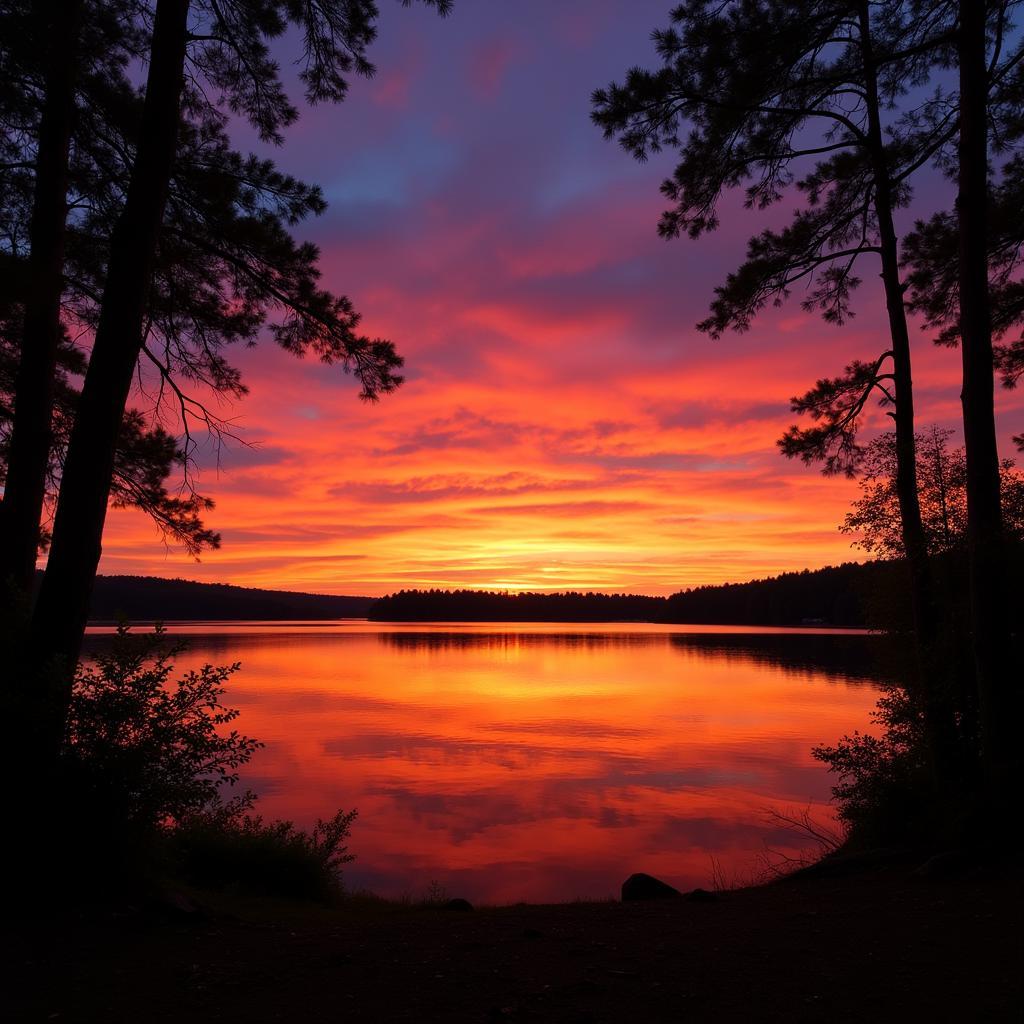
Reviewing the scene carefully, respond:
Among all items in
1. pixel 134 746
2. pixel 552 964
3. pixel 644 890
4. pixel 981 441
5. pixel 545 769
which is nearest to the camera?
pixel 552 964

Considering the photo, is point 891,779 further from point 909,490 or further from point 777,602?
point 777,602

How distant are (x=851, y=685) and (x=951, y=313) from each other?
30164mm

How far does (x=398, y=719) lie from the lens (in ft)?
87.9

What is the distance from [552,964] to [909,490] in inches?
330

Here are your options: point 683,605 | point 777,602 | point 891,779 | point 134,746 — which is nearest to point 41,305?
point 134,746

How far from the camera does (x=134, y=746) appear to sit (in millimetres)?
6262

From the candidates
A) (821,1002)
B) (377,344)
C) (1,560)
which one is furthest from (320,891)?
(377,344)

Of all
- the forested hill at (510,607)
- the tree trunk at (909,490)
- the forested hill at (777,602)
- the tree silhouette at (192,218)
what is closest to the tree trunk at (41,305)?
the tree silhouette at (192,218)

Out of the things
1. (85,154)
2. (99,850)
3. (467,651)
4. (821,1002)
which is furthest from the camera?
(467,651)

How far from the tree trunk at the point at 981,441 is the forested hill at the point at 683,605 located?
4017 inches

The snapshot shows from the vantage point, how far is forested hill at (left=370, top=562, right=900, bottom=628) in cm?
12850

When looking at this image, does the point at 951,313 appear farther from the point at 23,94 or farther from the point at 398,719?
the point at 398,719

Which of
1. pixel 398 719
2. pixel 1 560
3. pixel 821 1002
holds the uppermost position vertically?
pixel 1 560

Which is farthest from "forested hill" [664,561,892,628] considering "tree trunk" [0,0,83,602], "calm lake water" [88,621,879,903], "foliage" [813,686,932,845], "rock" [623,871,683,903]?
"tree trunk" [0,0,83,602]
